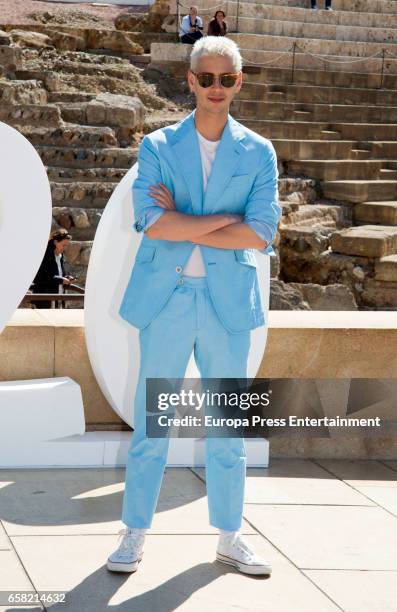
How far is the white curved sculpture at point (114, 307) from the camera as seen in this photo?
433 centimetres

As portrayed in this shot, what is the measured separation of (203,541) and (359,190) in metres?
13.2

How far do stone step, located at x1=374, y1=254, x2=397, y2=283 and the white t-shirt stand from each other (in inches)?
455

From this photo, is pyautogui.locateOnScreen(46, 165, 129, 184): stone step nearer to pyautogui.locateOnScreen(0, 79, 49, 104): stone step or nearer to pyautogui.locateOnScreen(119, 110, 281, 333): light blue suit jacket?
pyautogui.locateOnScreen(0, 79, 49, 104): stone step

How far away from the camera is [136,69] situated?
1869cm

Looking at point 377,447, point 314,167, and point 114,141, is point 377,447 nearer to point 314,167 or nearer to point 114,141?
point 114,141

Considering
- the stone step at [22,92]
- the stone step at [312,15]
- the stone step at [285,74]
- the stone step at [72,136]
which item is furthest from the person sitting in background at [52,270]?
the stone step at [312,15]

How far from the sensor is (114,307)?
438 cm

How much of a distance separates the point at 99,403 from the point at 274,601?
1662 millimetres

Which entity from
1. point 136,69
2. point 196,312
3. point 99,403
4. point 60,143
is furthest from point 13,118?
point 196,312

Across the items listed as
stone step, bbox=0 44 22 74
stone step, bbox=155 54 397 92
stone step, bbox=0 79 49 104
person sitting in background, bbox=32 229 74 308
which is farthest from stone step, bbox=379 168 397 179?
person sitting in background, bbox=32 229 74 308

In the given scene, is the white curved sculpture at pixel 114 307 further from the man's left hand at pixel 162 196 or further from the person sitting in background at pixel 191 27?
the person sitting in background at pixel 191 27

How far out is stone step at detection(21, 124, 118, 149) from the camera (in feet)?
46.7

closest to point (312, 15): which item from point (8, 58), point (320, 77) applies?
point (320, 77)

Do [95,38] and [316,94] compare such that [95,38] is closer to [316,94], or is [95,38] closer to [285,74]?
[285,74]
